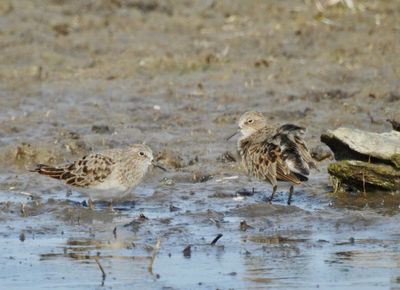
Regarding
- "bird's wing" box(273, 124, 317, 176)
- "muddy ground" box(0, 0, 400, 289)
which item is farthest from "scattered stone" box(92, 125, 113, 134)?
"bird's wing" box(273, 124, 317, 176)

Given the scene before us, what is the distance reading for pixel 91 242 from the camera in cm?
1013

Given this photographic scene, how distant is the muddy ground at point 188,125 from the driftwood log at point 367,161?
195mm

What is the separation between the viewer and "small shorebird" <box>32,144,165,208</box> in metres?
11.5

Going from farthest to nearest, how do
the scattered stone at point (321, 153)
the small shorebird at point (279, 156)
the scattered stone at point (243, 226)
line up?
1. the scattered stone at point (321, 153)
2. the small shorebird at point (279, 156)
3. the scattered stone at point (243, 226)

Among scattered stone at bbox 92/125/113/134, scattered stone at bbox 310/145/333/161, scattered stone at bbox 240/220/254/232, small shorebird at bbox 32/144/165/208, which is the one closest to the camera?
scattered stone at bbox 240/220/254/232

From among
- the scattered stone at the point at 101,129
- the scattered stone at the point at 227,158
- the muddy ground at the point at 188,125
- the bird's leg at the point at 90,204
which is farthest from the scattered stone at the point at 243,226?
the scattered stone at the point at 101,129

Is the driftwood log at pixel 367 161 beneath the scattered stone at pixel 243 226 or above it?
above

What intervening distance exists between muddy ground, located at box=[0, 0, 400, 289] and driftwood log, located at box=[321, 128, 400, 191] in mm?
195

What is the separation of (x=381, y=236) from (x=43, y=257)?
119 inches

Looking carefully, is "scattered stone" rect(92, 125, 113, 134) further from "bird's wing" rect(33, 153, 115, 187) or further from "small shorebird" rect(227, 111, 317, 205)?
"small shorebird" rect(227, 111, 317, 205)

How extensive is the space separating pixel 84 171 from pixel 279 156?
2.01 meters

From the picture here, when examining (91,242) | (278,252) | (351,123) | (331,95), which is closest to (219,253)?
(278,252)

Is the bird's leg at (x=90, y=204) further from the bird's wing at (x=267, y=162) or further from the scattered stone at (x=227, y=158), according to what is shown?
the scattered stone at (x=227, y=158)

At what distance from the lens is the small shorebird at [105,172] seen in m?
11.5
